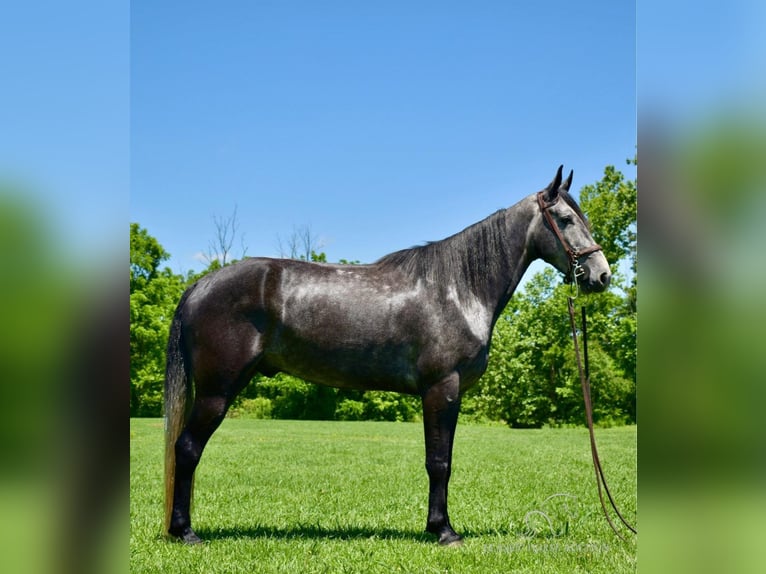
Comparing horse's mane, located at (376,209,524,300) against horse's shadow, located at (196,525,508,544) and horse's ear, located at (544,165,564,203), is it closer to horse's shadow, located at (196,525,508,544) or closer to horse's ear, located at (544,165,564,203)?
horse's ear, located at (544,165,564,203)

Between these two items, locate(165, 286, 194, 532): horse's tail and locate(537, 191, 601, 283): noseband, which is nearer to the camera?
locate(165, 286, 194, 532): horse's tail

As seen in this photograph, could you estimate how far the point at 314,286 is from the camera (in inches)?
229

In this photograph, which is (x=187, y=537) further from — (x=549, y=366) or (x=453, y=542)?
(x=549, y=366)

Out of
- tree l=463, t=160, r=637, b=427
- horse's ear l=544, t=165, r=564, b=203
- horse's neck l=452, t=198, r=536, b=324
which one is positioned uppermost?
horse's ear l=544, t=165, r=564, b=203

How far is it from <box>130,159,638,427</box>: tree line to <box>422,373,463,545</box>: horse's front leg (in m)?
17.6

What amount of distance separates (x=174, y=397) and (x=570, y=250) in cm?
374

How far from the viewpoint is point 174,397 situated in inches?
220

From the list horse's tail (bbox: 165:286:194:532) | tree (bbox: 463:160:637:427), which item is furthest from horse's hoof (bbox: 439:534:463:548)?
tree (bbox: 463:160:637:427)

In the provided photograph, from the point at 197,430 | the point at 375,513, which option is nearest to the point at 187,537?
the point at 197,430

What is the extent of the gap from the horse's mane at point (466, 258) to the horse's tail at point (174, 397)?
1.96 m

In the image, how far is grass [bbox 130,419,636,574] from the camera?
16.5ft
